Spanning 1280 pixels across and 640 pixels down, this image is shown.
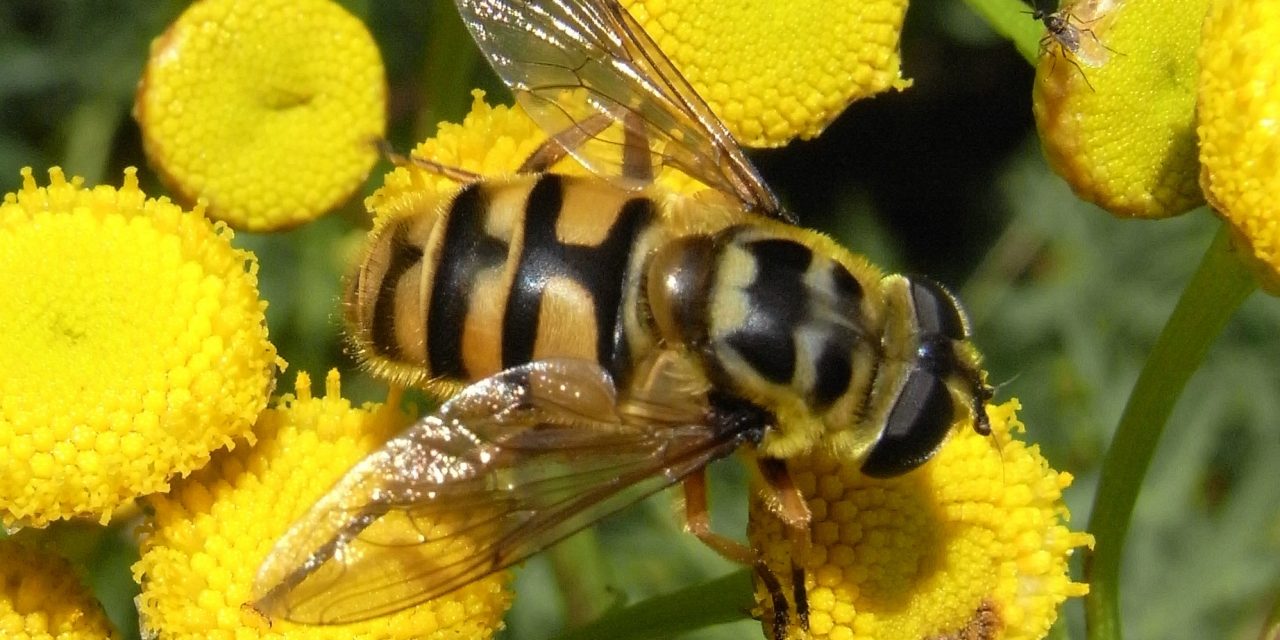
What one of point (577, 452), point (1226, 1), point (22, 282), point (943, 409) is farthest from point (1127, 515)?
point (22, 282)

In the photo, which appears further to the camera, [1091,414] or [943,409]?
[1091,414]

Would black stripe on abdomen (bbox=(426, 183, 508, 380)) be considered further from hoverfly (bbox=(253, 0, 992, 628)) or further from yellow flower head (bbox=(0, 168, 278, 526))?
yellow flower head (bbox=(0, 168, 278, 526))

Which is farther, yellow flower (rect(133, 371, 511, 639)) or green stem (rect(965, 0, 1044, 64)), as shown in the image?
green stem (rect(965, 0, 1044, 64))

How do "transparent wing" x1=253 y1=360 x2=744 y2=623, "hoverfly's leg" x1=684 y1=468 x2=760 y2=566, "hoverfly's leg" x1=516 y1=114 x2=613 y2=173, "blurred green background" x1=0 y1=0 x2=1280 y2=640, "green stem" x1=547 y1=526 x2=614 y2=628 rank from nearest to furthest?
"transparent wing" x1=253 y1=360 x2=744 y2=623 < "hoverfly's leg" x1=684 y1=468 x2=760 y2=566 < "hoverfly's leg" x1=516 y1=114 x2=613 y2=173 < "green stem" x1=547 y1=526 x2=614 y2=628 < "blurred green background" x1=0 y1=0 x2=1280 y2=640

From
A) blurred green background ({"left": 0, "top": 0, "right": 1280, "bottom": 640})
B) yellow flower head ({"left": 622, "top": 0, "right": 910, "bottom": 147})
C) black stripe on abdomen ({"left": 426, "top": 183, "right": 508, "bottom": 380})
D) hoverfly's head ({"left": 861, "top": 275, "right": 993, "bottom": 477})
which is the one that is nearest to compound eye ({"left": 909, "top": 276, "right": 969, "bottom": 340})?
hoverfly's head ({"left": 861, "top": 275, "right": 993, "bottom": 477})

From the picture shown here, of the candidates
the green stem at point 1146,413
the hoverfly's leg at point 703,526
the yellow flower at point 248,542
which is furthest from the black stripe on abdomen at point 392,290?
the green stem at point 1146,413

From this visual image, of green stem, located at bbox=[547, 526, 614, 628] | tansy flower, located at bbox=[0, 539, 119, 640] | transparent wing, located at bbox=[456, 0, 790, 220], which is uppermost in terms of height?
transparent wing, located at bbox=[456, 0, 790, 220]

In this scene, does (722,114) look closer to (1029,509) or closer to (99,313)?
(1029,509)
